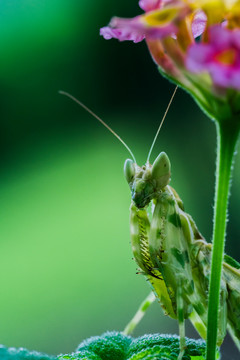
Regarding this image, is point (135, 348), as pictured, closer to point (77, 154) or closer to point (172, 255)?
point (172, 255)

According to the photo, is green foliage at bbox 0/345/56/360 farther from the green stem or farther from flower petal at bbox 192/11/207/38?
flower petal at bbox 192/11/207/38

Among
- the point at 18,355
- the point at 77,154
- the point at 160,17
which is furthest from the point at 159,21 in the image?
the point at 77,154

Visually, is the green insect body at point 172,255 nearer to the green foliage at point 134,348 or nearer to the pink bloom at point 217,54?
the green foliage at point 134,348

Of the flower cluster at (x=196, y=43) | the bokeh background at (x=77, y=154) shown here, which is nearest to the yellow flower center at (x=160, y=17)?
the flower cluster at (x=196, y=43)

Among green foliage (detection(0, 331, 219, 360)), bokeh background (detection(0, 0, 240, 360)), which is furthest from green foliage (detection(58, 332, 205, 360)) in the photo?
bokeh background (detection(0, 0, 240, 360))

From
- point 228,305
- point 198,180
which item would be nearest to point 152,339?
point 228,305

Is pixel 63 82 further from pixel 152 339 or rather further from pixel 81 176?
pixel 152 339
